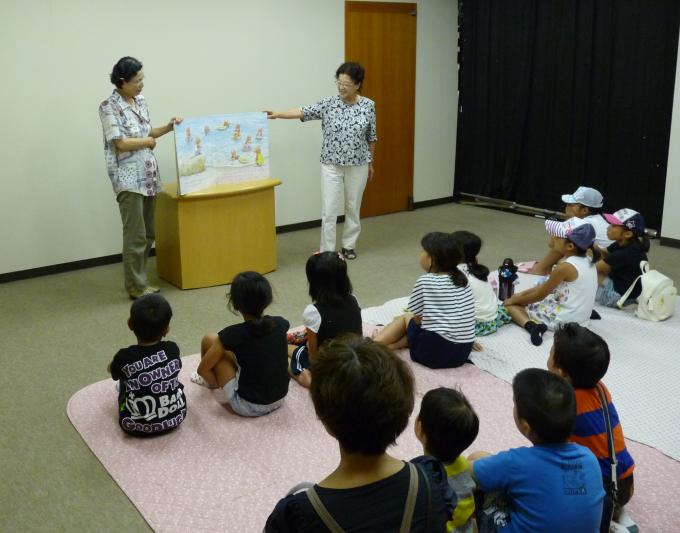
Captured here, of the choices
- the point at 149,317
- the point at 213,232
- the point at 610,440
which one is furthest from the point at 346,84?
the point at 610,440

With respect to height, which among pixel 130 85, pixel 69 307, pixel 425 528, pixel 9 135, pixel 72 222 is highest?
pixel 130 85

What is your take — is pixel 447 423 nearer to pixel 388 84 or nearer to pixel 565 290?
pixel 565 290

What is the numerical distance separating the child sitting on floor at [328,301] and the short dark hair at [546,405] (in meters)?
1.32

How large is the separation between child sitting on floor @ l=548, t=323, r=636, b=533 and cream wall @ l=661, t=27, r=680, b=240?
3897mm

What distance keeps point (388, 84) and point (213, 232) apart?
2.61 meters

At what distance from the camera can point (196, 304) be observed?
14.6 ft

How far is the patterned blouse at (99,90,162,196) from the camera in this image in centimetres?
420

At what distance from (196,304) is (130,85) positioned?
1.31 m

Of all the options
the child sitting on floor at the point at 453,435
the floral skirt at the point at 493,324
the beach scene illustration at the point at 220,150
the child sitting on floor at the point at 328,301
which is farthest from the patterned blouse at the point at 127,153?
the child sitting on floor at the point at 453,435

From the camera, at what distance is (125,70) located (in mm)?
4156

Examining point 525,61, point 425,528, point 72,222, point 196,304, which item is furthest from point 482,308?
point 525,61

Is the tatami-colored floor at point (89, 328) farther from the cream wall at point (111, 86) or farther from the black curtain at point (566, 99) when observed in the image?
the black curtain at point (566, 99)

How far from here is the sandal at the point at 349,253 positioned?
5.47 m

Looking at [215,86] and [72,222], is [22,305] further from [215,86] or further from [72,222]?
[215,86]
